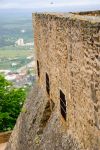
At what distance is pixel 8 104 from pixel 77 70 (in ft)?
67.5

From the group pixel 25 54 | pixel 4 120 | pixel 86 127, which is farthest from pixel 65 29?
pixel 25 54

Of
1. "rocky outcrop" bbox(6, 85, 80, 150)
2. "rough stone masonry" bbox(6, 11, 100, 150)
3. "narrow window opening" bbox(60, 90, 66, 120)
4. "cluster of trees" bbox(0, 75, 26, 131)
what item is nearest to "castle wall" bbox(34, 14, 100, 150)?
"rough stone masonry" bbox(6, 11, 100, 150)

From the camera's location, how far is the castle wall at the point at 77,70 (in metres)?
8.20

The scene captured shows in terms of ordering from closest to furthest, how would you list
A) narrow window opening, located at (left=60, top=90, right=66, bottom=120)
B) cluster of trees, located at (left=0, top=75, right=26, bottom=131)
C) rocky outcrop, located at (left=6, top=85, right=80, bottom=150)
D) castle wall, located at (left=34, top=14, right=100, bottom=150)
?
castle wall, located at (left=34, top=14, right=100, bottom=150)
rocky outcrop, located at (left=6, top=85, right=80, bottom=150)
narrow window opening, located at (left=60, top=90, right=66, bottom=120)
cluster of trees, located at (left=0, top=75, right=26, bottom=131)

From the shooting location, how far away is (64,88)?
11.0 meters

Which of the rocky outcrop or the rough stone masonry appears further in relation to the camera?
the rocky outcrop

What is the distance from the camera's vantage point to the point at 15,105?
2958cm

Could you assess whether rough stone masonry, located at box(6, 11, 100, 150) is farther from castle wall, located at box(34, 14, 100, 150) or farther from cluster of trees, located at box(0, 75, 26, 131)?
cluster of trees, located at box(0, 75, 26, 131)

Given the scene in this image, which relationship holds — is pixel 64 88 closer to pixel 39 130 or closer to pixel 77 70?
pixel 77 70

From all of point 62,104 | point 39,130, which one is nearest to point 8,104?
point 39,130

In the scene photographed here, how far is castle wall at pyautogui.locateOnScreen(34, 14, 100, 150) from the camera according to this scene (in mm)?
8195

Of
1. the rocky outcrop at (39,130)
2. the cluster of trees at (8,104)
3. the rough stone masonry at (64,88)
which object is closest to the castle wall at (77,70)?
the rough stone masonry at (64,88)

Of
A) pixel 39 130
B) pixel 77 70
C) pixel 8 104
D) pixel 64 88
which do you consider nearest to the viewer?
pixel 77 70

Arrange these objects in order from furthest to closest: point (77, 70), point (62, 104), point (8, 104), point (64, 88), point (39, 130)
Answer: point (8, 104) < point (39, 130) < point (62, 104) < point (64, 88) < point (77, 70)
